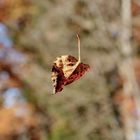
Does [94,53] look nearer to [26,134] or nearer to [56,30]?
[56,30]

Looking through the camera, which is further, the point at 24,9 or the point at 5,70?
the point at 5,70

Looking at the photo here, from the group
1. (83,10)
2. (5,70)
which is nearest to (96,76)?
(83,10)

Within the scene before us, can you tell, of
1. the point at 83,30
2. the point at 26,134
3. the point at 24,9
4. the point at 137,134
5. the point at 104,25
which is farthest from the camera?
the point at 26,134

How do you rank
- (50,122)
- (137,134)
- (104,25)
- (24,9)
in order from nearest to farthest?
1. (104,25)
2. (137,134)
3. (24,9)
4. (50,122)

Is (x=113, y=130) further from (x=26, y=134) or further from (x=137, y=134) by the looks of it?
(x=26, y=134)

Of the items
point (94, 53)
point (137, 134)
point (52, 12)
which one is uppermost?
point (52, 12)

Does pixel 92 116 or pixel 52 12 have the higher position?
pixel 52 12
